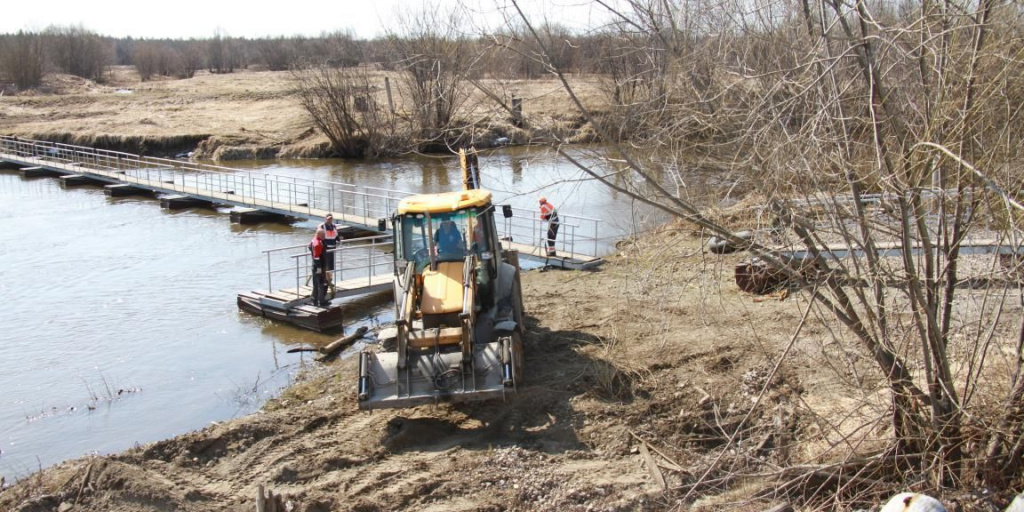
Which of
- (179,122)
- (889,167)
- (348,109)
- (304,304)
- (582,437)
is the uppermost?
(348,109)

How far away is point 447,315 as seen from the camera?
10.2 meters

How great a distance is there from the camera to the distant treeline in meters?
7.75

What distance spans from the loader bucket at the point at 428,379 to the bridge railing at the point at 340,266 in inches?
273

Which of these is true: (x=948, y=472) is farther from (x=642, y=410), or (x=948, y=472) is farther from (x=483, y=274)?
(x=483, y=274)

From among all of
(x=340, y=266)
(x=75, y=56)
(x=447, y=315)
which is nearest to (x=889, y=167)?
(x=447, y=315)

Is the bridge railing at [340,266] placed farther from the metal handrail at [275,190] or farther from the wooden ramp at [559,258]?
the wooden ramp at [559,258]

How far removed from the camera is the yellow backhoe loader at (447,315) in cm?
965

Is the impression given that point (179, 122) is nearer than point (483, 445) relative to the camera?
No

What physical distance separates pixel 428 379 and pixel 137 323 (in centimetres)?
882

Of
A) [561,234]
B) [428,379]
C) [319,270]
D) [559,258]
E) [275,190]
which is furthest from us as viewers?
[275,190]

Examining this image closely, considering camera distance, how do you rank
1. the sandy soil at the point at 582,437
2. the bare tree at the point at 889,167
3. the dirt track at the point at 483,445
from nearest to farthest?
the bare tree at the point at 889,167 → the sandy soil at the point at 582,437 → the dirt track at the point at 483,445

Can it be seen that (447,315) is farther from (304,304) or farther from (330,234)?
(330,234)

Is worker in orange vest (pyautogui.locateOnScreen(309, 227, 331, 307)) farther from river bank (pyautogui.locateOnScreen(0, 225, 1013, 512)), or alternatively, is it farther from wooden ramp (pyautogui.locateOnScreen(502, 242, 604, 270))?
wooden ramp (pyautogui.locateOnScreen(502, 242, 604, 270))

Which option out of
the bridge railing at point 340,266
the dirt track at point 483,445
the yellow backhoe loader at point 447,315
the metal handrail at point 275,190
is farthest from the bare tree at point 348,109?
the dirt track at point 483,445
